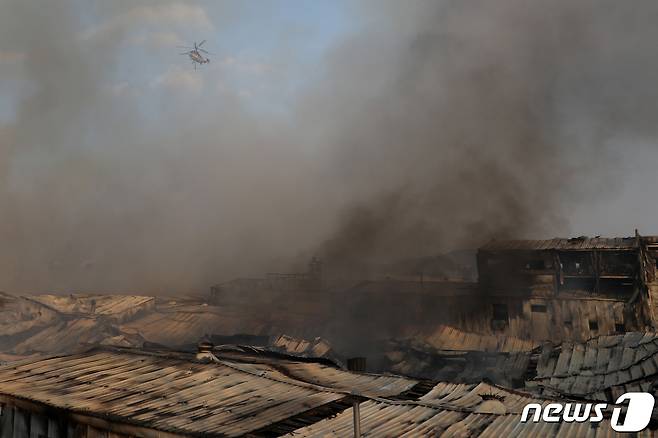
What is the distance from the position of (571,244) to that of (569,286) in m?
3.47

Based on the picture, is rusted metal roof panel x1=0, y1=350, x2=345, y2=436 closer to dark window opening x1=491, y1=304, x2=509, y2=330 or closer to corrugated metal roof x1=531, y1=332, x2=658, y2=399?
corrugated metal roof x1=531, y1=332, x2=658, y2=399

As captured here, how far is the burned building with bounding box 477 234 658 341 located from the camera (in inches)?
1336

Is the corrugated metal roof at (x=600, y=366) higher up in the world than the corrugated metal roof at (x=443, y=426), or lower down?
higher up

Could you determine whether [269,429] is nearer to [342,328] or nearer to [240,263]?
[342,328]

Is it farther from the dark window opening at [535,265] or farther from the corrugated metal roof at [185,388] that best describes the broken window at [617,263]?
the corrugated metal roof at [185,388]

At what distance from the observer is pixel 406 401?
11.7 meters

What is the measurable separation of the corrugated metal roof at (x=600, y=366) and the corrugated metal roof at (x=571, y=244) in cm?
1749

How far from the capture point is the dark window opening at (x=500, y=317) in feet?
123

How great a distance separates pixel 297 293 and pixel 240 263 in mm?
21743

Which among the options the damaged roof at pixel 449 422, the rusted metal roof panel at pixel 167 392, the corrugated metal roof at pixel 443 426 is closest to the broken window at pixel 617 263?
the damaged roof at pixel 449 422

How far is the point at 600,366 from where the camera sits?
18.9 metres

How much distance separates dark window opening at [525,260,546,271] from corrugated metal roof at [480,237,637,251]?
3.76ft

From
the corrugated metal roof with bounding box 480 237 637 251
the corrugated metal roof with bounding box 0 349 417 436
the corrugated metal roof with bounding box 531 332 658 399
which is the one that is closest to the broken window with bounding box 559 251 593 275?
the corrugated metal roof with bounding box 480 237 637 251

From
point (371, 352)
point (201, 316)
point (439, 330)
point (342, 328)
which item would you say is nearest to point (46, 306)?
point (201, 316)
